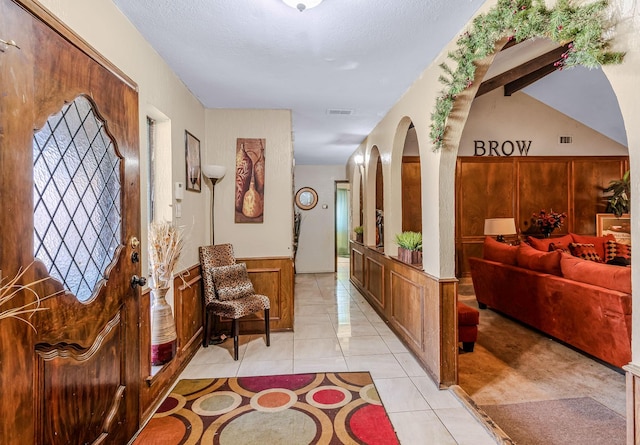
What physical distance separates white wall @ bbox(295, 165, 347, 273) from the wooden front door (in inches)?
228

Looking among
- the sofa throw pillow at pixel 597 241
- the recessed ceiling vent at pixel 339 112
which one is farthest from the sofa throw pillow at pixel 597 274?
the recessed ceiling vent at pixel 339 112

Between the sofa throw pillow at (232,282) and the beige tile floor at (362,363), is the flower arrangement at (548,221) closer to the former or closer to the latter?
the beige tile floor at (362,363)

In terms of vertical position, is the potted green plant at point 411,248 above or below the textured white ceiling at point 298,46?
below

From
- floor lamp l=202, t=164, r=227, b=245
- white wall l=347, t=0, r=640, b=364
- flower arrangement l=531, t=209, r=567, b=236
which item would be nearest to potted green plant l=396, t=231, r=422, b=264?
white wall l=347, t=0, r=640, b=364

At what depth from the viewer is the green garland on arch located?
1197mm

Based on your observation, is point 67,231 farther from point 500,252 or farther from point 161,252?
point 500,252

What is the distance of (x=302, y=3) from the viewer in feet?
5.98

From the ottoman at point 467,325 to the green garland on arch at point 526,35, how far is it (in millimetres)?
1612

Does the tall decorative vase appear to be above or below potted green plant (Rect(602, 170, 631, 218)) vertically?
below

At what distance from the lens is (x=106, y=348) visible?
68.7 inches

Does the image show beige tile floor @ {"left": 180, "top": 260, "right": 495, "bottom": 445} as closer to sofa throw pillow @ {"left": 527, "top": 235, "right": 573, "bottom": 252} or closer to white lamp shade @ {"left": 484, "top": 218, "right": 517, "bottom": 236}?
white lamp shade @ {"left": 484, "top": 218, "right": 517, "bottom": 236}

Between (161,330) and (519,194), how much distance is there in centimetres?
637

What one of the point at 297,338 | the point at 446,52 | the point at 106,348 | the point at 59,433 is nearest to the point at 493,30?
the point at 446,52

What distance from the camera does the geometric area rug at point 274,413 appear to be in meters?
1.98
